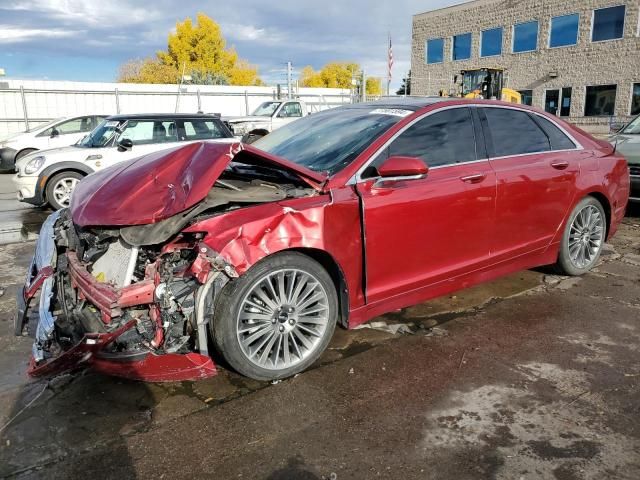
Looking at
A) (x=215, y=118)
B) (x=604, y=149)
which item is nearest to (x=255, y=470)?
(x=604, y=149)

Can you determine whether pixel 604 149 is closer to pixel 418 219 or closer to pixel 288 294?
pixel 418 219

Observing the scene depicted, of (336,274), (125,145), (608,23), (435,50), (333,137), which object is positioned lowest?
(336,274)

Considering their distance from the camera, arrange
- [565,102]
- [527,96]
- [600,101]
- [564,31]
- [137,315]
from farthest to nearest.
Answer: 1. [527,96]
2. [565,102]
3. [564,31]
4. [600,101]
5. [137,315]

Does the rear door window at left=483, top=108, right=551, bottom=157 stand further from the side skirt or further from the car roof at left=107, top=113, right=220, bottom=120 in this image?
the car roof at left=107, top=113, right=220, bottom=120

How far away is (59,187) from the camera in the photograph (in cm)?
923

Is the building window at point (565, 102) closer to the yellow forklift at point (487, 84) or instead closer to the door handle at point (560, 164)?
the yellow forklift at point (487, 84)

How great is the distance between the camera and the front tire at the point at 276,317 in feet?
9.73

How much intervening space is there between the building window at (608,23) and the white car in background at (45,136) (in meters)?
27.4

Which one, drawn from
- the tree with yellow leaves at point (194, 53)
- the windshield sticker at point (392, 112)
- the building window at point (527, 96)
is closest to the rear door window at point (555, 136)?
the windshield sticker at point (392, 112)

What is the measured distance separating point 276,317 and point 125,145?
276 inches

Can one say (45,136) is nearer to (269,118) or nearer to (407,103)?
(269,118)

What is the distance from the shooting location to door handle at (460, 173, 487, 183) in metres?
Answer: 3.86

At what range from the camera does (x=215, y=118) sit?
1016 cm

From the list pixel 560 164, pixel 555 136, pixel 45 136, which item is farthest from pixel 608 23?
pixel 560 164
